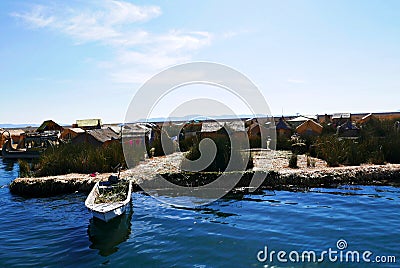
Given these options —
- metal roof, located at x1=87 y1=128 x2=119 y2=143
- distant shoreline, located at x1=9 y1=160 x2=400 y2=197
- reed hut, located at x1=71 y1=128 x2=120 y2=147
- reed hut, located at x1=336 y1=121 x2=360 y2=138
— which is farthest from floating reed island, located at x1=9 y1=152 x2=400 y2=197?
reed hut, located at x1=336 y1=121 x2=360 y2=138

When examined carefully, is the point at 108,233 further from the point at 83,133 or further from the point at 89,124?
the point at 89,124

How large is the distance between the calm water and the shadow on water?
23 millimetres

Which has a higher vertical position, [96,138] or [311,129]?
[311,129]

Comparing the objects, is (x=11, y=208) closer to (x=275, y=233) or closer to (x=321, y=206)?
(x=275, y=233)

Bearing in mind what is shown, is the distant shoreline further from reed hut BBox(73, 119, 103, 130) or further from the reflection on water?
reed hut BBox(73, 119, 103, 130)

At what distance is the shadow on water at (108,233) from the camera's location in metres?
7.71

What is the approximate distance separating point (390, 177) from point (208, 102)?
8108mm

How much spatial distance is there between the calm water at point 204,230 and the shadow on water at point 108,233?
0.02 meters

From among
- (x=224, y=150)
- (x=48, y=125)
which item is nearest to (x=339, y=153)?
(x=224, y=150)

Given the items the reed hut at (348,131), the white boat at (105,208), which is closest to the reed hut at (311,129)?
the reed hut at (348,131)

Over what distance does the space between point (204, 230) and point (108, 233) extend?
8.18ft

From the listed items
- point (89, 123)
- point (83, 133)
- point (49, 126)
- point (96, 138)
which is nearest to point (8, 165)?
point (83, 133)

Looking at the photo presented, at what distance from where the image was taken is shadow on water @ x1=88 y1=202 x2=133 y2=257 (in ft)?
25.3

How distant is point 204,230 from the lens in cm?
875
